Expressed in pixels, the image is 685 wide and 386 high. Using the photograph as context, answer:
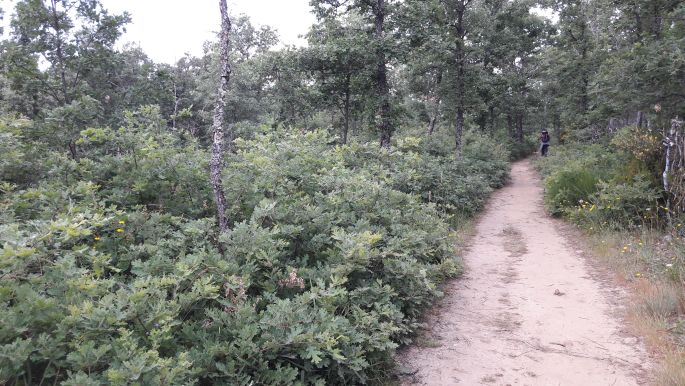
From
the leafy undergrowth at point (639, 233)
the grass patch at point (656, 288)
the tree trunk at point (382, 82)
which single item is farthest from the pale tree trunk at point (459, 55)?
the grass patch at point (656, 288)

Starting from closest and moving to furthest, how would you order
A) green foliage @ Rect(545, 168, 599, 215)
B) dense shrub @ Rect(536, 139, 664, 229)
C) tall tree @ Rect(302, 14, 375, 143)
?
dense shrub @ Rect(536, 139, 664, 229), green foliage @ Rect(545, 168, 599, 215), tall tree @ Rect(302, 14, 375, 143)

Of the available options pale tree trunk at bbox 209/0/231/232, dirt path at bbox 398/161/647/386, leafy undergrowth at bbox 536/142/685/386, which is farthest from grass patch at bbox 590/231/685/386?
pale tree trunk at bbox 209/0/231/232

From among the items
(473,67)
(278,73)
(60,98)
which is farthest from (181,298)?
(473,67)

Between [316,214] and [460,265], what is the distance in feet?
10.1

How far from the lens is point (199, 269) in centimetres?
334

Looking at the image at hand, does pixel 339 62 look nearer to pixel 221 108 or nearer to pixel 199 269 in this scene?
pixel 221 108

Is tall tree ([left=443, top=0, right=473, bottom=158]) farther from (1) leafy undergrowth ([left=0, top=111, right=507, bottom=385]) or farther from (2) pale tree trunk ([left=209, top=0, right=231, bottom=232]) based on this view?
(2) pale tree trunk ([left=209, top=0, right=231, bottom=232])

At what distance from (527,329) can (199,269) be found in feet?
11.4

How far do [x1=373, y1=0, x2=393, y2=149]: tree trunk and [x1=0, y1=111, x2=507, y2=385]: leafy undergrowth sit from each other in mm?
5309

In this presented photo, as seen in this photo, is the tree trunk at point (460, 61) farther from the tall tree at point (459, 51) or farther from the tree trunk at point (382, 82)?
the tree trunk at point (382, 82)

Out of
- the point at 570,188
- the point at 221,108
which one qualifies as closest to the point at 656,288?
the point at 221,108

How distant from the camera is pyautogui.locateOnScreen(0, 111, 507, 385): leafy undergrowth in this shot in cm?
243

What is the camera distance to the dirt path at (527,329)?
3.71m

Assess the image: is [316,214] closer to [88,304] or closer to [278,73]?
[88,304]
